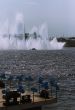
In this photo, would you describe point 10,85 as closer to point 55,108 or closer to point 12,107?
point 55,108

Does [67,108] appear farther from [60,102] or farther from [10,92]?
[10,92]

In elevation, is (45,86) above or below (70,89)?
above

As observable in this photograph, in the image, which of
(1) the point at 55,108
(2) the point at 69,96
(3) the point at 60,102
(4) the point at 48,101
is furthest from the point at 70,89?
(4) the point at 48,101

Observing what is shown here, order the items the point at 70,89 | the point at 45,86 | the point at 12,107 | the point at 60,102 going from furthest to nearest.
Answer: the point at 70,89 < the point at 60,102 < the point at 45,86 < the point at 12,107

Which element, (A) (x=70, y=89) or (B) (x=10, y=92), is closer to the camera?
(B) (x=10, y=92)

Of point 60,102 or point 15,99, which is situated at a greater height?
point 15,99

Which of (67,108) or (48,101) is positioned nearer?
(48,101)

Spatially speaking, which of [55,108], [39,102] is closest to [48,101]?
[39,102]

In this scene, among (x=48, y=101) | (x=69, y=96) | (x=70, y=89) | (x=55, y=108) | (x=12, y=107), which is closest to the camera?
(x=12, y=107)

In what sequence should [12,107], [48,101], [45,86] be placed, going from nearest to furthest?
[12,107]
[48,101]
[45,86]

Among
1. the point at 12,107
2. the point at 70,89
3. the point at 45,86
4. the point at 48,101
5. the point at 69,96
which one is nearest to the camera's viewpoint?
the point at 12,107
